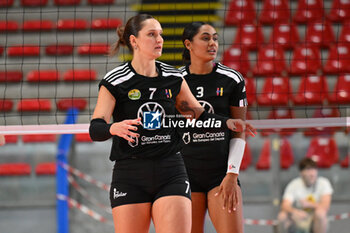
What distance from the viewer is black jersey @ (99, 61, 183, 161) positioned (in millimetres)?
3611

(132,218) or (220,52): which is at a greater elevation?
(220,52)

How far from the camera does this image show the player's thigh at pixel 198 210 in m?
4.19

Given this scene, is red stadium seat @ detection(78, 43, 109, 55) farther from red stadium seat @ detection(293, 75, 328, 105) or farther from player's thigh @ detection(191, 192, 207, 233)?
player's thigh @ detection(191, 192, 207, 233)

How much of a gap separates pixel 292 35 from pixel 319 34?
50 cm

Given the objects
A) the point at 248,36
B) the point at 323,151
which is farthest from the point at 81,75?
the point at 323,151

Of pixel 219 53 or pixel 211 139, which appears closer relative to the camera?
pixel 211 139

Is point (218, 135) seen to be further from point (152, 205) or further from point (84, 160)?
point (84, 160)

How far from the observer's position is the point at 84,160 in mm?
7730

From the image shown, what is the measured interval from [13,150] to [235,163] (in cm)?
480

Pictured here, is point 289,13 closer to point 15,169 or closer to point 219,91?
point 15,169

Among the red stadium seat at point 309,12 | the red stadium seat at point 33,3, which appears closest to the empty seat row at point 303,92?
the red stadium seat at point 309,12

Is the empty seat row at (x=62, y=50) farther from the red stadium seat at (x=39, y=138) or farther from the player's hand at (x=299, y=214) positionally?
the player's hand at (x=299, y=214)

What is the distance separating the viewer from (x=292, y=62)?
10562 mm

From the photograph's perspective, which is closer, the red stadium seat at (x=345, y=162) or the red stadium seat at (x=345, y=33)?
the red stadium seat at (x=345, y=162)
